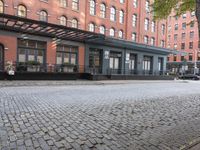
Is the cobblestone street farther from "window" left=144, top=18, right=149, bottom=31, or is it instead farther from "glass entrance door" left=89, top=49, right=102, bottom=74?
"window" left=144, top=18, right=149, bottom=31

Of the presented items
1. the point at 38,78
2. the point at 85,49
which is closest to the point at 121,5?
the point at 85,49

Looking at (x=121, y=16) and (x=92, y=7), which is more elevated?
(x=92, y=7)

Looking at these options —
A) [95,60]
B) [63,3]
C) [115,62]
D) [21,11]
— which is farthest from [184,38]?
[21,11]

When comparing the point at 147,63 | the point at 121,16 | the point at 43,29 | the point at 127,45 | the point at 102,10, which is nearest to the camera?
the point at 43,29

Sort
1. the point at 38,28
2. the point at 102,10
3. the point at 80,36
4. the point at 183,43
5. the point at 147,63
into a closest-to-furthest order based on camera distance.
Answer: the point at 38,28, the point at 80,36, the point at 102,10, the point at 147,63, the point at 183,43

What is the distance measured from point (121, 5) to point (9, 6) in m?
18.1

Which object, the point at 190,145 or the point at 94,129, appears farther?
the point at 94,129

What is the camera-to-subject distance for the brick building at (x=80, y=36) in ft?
69.1

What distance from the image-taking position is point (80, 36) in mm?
24359

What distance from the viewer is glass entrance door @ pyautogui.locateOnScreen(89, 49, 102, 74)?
28547 mm

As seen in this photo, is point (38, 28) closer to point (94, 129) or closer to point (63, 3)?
point (63, 3)

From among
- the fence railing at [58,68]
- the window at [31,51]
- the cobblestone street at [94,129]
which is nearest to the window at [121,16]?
the fence railing at [58,68]

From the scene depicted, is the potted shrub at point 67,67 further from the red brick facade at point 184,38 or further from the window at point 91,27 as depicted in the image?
the red brick facade at point 184,38

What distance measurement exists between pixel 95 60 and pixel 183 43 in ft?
154
